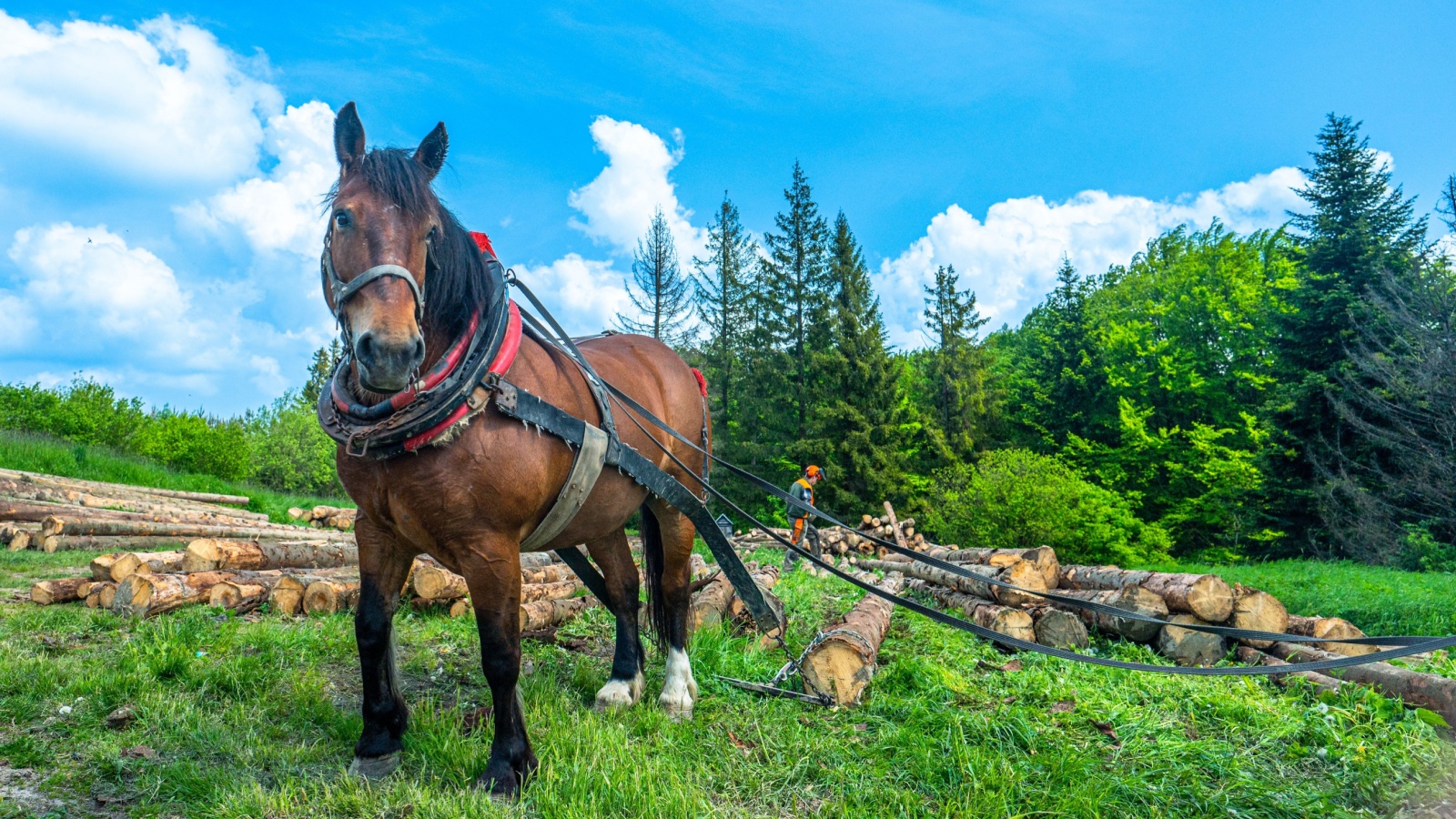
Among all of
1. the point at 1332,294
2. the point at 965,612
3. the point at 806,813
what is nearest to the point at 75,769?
the point at 806,813

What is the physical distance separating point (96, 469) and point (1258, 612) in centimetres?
2096

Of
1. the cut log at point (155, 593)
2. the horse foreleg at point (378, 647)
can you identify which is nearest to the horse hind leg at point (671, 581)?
the horse foreleg at point (378, 647)

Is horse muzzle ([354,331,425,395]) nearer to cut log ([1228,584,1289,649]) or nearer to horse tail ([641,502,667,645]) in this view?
horse tail ([641,502,667,645])

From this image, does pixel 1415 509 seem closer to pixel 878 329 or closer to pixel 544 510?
pixel 878 329

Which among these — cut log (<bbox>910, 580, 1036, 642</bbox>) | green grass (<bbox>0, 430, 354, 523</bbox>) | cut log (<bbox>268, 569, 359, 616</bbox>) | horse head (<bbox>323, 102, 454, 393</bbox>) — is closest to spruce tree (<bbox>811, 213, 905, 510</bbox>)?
green grass (<bbox>0, 430, 354, 523</bbox>)

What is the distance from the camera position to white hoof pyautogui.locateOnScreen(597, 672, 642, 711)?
11.2 feet

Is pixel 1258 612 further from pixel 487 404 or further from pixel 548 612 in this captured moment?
pixel 487 404

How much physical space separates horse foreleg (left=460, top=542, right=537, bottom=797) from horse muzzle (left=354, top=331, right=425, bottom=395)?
0.71 metres

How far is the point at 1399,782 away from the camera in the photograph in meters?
2.65

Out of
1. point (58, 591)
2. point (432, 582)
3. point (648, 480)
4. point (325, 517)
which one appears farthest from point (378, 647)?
point (325, 517)

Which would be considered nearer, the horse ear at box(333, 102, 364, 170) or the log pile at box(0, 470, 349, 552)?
the horse ear at box(333, 102, 364, 170)

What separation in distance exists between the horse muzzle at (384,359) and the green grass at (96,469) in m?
14.1

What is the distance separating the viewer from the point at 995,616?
5719 mm

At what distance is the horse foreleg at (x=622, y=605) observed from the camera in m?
3.61
